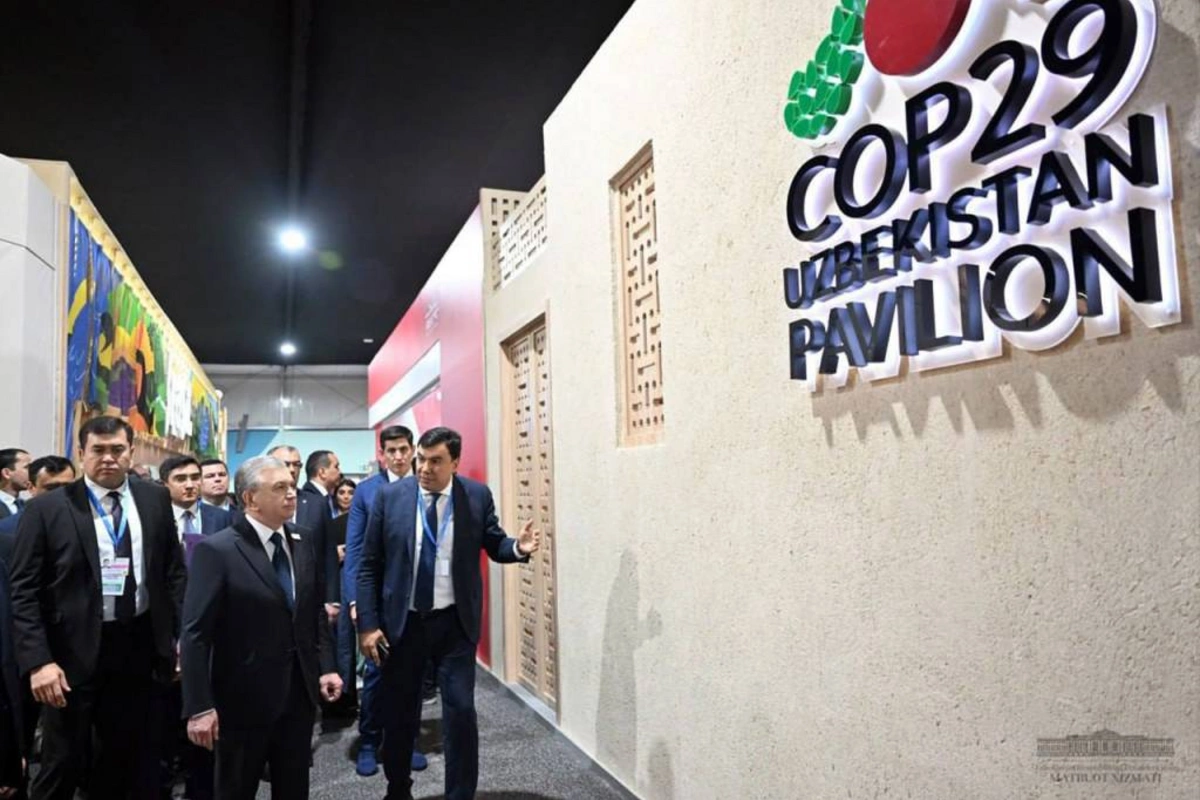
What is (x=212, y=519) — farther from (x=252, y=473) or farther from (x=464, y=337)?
(x=464, y=337)

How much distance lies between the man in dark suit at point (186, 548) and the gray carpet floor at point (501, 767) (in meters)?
0.40

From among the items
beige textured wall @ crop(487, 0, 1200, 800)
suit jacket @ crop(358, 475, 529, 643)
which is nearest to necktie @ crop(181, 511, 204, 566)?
suit jacket @ crop(358, 475, 529, 643)

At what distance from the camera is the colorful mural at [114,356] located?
19.2 feet

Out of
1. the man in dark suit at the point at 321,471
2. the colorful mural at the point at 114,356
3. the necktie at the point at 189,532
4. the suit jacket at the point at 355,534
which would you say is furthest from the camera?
the colorful mural at the point at 114,356

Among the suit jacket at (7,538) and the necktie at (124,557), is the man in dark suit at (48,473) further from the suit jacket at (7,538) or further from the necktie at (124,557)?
the necktie at (124,557)

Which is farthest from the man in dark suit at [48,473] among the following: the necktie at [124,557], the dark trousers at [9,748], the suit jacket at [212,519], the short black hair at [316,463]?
the short black hair at [316,463]

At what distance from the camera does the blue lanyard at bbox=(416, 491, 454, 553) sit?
3.66 meters

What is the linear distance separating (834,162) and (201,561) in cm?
211

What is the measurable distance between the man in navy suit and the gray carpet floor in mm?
124

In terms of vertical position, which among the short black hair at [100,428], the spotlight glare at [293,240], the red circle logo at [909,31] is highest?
the spotlight glare at [293,240]

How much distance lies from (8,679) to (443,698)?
1760 mm

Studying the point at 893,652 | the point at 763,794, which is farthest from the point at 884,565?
the point at 763,794

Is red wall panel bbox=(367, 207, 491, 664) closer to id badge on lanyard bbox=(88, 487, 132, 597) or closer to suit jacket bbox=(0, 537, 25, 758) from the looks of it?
suit jacket bbox=(0, 537, 25, 758)

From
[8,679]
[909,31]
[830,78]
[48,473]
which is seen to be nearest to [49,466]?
[48,473]
